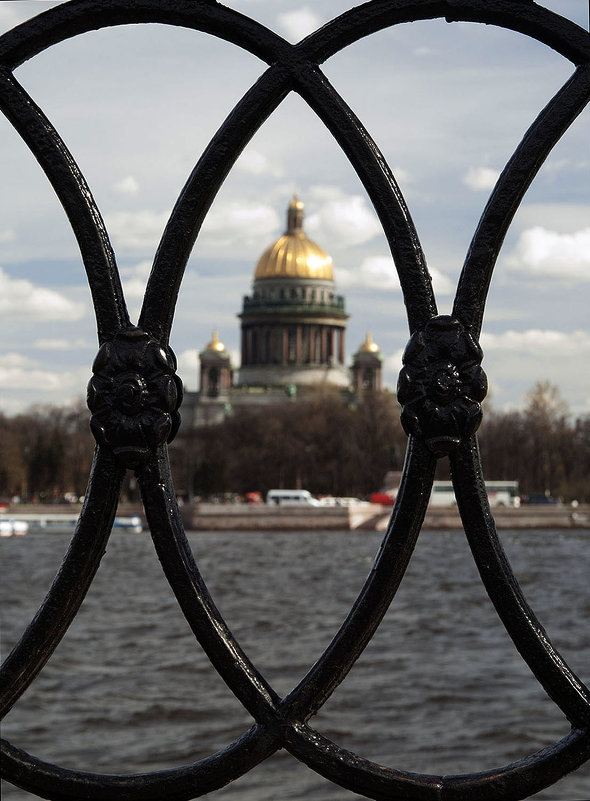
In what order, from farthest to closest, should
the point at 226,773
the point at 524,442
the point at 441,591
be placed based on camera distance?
the point at 524,442, the point at 441,591, the point at 226,773

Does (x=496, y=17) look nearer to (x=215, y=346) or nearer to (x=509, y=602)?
(x=509, y=602)

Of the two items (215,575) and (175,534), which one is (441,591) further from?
(175,534)

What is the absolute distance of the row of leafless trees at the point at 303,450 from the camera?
7056 cm

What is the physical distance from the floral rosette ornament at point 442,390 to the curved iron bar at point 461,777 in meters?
0.32

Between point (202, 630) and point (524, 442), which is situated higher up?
point (524, 442)

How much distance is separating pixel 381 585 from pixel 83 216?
1.63 ft

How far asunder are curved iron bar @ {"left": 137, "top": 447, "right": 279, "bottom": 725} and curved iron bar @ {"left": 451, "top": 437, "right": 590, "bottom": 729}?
256 millimetres

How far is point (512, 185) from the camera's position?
1.45 metres

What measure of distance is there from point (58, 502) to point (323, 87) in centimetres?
7196

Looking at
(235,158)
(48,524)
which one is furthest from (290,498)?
(235,158)

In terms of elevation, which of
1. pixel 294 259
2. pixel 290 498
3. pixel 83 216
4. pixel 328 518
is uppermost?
pixel 294 259

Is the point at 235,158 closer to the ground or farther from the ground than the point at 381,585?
farther from the ground

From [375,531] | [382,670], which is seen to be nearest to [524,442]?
[375,531]

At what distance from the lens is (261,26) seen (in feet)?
4.84
